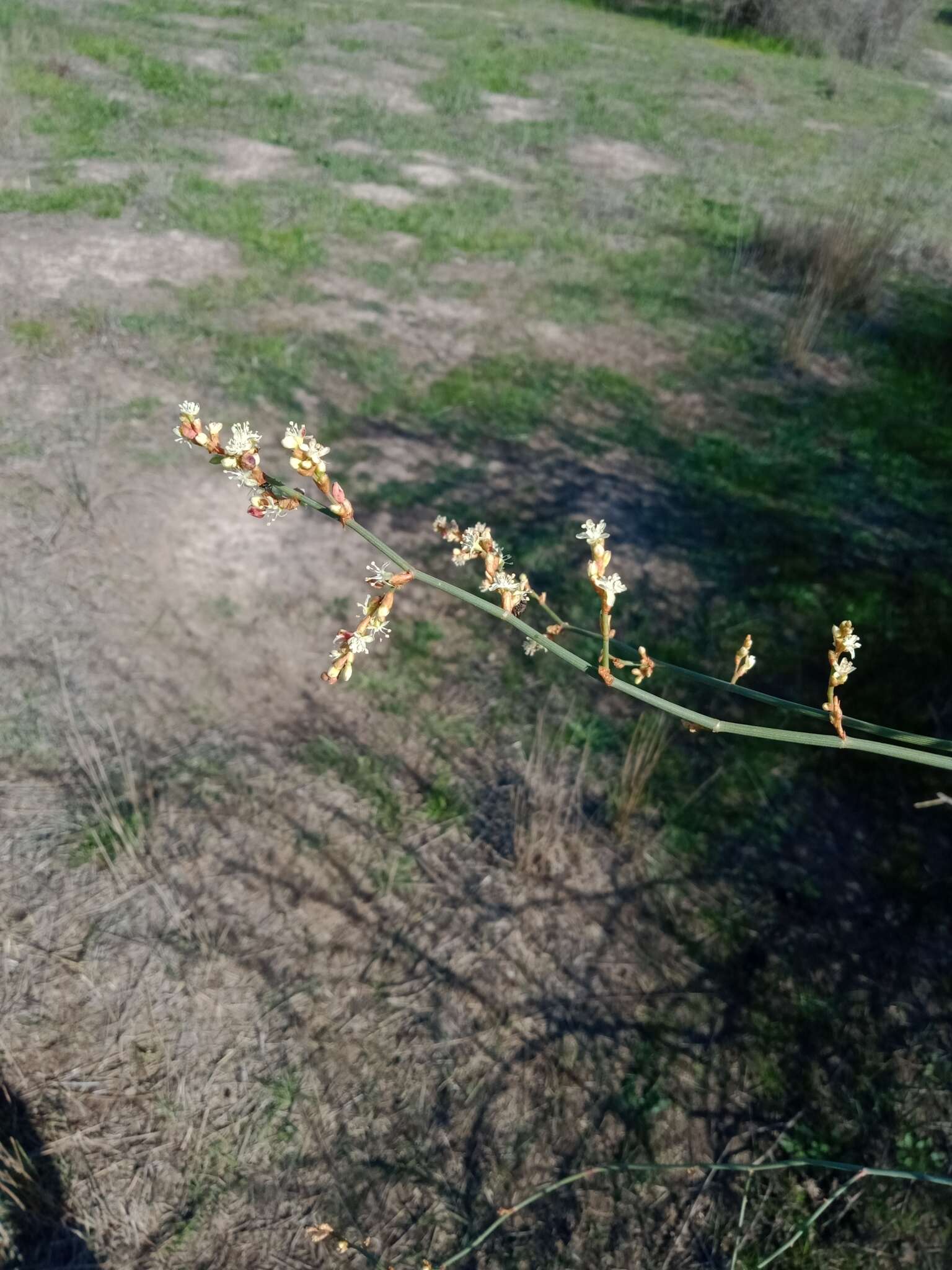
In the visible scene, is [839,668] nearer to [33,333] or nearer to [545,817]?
[545,817]

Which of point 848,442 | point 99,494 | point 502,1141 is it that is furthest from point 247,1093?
point 848,442

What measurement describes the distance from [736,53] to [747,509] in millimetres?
11566

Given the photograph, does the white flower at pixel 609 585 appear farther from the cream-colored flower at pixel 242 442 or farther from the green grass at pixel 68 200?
the green grass at pixel 68 200

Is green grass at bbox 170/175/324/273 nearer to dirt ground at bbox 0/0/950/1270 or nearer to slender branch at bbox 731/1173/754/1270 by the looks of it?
dirt ground at bbox 0/0/950/1270

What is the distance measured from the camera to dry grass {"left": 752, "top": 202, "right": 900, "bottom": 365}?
18.8 ft

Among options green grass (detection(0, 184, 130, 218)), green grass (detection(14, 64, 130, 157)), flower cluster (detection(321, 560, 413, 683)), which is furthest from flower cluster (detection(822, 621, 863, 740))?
green grass (detection(14, 64, 130, 157))

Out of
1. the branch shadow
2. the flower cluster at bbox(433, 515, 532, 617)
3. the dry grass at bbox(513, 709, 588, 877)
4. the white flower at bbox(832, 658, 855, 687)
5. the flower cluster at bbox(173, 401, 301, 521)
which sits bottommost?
the branch shadow

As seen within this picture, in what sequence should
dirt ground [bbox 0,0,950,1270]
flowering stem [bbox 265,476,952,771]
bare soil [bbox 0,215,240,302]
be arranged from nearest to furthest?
flowering stem [bbox 265,476,952,771], dirt ground [bbox 0,0,950,1270], bare soil [bbox 0,215,240,302]

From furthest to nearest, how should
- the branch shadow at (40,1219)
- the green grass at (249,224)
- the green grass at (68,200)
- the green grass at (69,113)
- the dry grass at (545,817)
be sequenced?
the green grass at (69,113) → the green grass at (68,200) → the green grass at (249,224) → the dry grass at (545,817) → the branch shadow at (40,1219)

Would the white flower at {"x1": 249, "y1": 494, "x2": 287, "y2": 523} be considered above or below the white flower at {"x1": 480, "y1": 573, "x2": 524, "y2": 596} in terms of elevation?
above

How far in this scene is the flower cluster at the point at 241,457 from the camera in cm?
100

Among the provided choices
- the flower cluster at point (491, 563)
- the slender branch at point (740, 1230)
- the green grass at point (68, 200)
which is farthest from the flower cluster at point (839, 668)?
the green grass at point (68, 200)

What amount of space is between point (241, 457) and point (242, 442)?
33 mm

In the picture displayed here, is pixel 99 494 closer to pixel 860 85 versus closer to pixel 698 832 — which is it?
pixel 698 832
